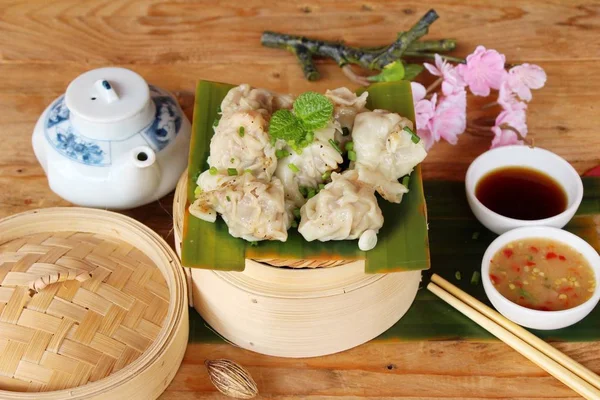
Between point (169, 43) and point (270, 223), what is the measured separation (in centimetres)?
162

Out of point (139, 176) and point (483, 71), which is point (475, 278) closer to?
point (483, 71)

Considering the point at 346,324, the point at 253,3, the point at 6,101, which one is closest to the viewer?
the point at 346,324

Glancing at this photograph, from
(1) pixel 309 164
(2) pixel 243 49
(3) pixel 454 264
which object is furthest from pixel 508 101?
(2) pixel 243 49

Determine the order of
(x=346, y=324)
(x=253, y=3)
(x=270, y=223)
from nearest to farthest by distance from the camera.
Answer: (x=270, y=223), (x=346, y=324), (x=253, y=3)

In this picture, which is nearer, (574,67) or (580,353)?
(580,353)

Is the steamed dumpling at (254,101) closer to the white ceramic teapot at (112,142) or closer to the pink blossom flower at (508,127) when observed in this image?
the white ceramic teapot at (112,142)

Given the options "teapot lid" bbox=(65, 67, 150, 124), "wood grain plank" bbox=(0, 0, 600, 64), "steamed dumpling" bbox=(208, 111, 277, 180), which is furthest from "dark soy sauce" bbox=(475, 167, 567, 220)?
"teapot lid" bbox=(65, 67, 150, 124)

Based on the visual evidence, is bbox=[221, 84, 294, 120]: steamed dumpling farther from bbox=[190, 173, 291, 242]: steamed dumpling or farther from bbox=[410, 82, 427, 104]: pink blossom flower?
bbox=[410, 82, 427, 104]: pink blossom flower

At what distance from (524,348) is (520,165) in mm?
707

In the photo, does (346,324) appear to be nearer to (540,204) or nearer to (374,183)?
(374,183)

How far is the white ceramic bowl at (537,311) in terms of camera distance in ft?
8.40

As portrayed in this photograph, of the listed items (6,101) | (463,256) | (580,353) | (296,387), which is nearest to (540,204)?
(463,256)

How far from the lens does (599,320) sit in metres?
2.72

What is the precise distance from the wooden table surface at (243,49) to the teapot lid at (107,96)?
0.44 metres
